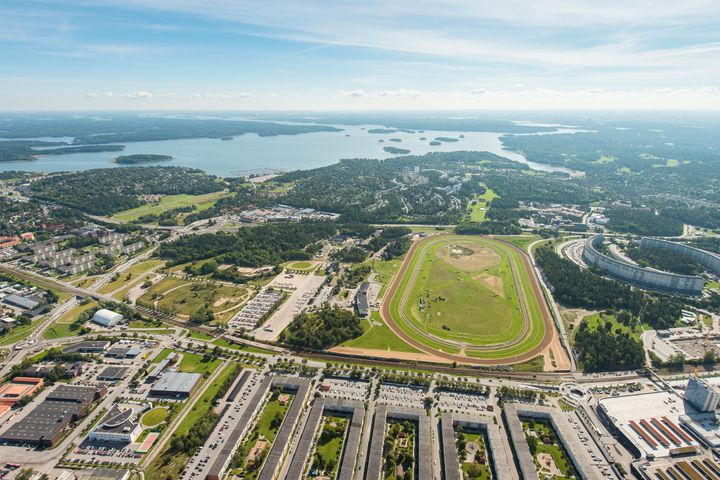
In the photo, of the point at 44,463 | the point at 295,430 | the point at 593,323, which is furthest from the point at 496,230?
the point at 44,463

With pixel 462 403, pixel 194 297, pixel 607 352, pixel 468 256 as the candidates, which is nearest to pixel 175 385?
pixel 194 297

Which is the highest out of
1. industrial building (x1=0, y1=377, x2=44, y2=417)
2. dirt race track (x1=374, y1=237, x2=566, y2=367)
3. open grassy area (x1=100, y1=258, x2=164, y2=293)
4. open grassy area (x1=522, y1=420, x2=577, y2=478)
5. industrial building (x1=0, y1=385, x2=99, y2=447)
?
industrial building (x1=0, y1=385, x2=99, y2=447)

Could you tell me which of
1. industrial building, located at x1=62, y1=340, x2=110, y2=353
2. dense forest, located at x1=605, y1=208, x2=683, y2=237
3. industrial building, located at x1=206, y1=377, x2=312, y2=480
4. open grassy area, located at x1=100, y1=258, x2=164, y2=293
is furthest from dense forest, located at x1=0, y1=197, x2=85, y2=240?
dense forest, located at x1=605, y1=208, x2=683, y2=237

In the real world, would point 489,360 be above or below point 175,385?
below

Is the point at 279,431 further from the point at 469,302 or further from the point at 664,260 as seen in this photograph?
the point at 664,260

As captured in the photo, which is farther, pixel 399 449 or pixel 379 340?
pixel 379 340

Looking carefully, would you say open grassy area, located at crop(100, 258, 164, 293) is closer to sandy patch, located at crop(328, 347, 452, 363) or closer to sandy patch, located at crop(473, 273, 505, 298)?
sandy patch, located at crop(328, 347, 452, 363)
